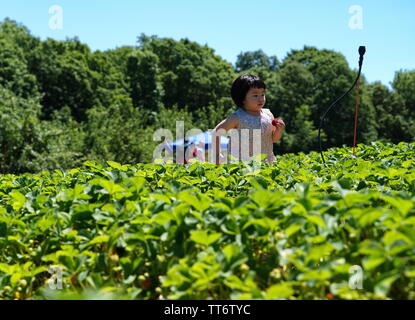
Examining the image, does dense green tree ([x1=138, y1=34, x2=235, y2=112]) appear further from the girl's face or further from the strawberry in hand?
the strawberry in hand

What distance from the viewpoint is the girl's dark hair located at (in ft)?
20.8

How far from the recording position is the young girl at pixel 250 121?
631cm

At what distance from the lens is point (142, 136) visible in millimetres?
27844

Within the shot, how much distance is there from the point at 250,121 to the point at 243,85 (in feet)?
1.60

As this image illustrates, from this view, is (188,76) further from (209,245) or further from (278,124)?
(209,245)

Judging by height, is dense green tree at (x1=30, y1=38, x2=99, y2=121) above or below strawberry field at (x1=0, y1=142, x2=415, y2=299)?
above

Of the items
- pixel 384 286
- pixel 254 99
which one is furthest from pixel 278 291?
pixel 254 99

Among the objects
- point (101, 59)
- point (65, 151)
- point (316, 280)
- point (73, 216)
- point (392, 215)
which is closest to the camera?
point (316, 280)

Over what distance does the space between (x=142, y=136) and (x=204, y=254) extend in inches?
1041

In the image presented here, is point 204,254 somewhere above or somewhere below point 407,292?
A: above

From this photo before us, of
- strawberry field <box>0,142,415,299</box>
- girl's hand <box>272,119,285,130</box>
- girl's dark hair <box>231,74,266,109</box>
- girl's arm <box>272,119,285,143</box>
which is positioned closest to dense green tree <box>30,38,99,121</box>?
girl's dark hair <box>231,74,266,109</box>

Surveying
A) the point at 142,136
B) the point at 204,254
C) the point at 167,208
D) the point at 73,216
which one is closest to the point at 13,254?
the point at 73,216
